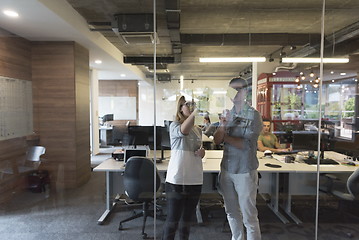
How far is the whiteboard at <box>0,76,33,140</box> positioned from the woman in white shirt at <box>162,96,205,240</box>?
2.92 meters

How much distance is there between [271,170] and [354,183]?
0.91m

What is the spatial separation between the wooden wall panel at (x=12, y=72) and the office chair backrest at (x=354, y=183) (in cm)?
471

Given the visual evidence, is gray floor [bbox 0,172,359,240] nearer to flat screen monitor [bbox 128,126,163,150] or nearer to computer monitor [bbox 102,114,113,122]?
flat screen monitor [bbox 128,126,163,150]

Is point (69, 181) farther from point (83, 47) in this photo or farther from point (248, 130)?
point (248, 130)

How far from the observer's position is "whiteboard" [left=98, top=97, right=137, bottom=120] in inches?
145

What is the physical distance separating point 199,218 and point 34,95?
11.0ft

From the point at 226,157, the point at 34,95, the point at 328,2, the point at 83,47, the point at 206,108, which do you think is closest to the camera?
the point at 226,157

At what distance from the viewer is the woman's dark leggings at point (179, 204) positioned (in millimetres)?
2004

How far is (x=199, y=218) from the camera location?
293cm

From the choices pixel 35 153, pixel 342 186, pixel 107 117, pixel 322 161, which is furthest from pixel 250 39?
pixel 35 153

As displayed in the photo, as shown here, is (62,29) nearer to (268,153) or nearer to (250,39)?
(250,39)

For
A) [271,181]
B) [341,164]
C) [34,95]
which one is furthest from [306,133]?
[34,95]

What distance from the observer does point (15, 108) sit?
356cm

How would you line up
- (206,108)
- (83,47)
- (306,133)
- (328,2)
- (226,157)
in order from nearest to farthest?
(226,157)
(206,108)
(306,133)
(328,2)
(83,47)
